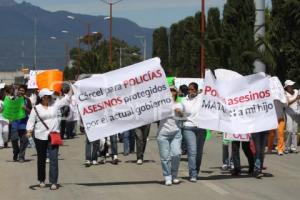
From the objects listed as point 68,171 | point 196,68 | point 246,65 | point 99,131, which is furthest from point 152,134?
point 196,68

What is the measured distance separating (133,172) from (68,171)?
1429 millimetres

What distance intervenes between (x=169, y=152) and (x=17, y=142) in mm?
6194

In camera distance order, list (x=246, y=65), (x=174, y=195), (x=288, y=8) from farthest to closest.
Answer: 1. (x=246, y=65)
2. (x=288, y=8)
3. (x=174, y=195)

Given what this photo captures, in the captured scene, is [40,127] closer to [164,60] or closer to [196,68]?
[196,68]

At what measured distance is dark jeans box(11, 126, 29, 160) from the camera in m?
18.2

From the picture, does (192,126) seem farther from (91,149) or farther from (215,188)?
(91,149)

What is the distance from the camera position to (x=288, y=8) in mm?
25984

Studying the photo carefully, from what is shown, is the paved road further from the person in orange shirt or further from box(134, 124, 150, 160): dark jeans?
the person in orange shirt

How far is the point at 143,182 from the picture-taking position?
551 inches

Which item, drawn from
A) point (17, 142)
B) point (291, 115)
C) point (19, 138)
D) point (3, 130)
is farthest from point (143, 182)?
point (3, 130)

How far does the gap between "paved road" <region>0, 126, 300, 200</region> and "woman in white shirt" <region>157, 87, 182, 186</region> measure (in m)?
0.28

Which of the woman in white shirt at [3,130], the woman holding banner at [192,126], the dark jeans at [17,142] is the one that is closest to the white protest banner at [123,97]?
the woman holding banner at [192,126]

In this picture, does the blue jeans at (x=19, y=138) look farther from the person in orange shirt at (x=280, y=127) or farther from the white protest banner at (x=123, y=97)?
the person in orange shirt at (x=280, y=127)

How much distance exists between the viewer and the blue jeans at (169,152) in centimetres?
1343
